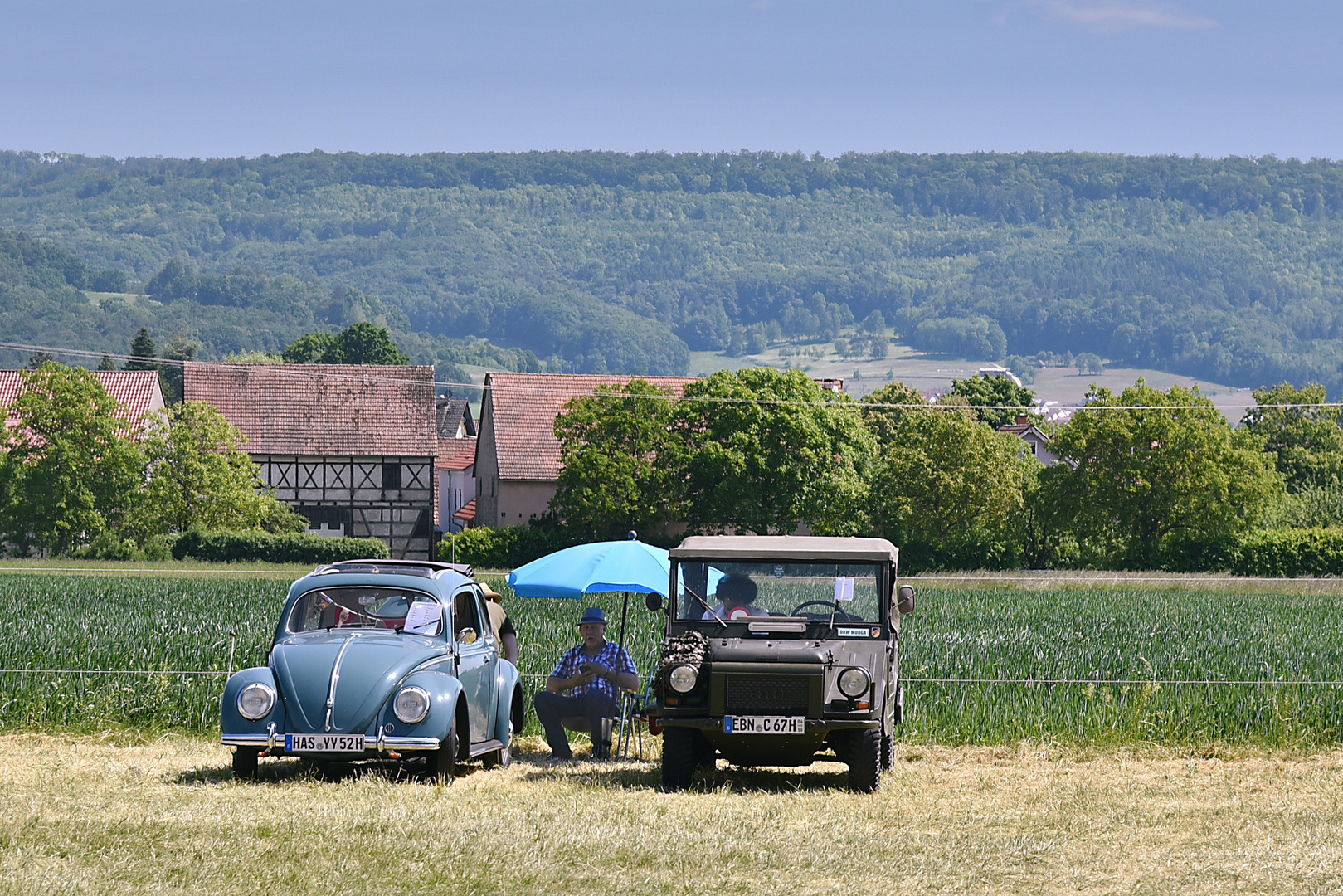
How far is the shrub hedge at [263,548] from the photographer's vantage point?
4969 cm

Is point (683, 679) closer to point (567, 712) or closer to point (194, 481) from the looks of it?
point (567, 712)

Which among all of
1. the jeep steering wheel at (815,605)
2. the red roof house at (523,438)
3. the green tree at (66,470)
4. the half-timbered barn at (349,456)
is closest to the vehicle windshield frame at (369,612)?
the jeep steering wheel at (815,605)

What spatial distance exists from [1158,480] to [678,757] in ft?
142

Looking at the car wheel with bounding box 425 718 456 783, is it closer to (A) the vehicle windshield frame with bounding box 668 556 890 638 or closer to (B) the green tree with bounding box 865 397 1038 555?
(A) the vehicle windshield frame with bounding box 668 556 890 638

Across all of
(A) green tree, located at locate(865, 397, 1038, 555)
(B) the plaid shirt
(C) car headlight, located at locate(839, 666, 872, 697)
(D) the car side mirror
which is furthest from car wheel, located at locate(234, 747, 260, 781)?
(A) green tree, located at locate(865, 397, 1038, 555)

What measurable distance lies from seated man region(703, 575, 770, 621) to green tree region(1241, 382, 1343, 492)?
77077mm

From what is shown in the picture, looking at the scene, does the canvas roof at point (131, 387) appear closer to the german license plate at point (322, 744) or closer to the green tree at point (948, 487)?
the green tree at point (948, 487)

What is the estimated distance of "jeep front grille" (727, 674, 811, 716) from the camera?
11758mm

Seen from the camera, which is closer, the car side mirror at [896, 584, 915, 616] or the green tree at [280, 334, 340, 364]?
the car side mirror at [896, 584, 915, 616]

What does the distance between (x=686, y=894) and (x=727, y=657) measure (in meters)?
3.62

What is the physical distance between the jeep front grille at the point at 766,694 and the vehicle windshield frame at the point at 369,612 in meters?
2.69

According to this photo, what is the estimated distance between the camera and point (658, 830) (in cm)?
1016

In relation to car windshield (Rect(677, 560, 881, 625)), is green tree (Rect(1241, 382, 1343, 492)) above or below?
below

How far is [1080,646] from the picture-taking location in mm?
21922
